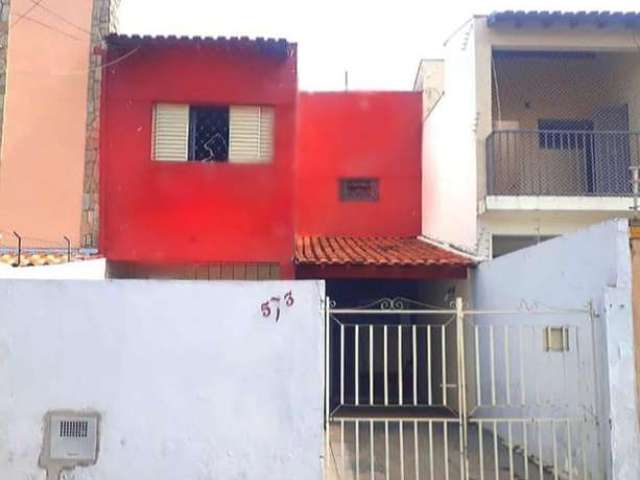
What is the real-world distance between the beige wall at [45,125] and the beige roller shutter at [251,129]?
3.97 metres

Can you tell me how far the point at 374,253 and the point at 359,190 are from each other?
395 centimetres

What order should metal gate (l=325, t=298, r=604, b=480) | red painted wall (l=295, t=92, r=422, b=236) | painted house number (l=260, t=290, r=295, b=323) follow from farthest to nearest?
red painted wall (l=295, t=92, r=422, b=236)
metal gate (l=325, t=298, r=604, b=480)
painted house number (l=260, t=290, r=295, b=323)

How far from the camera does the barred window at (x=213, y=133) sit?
1105 centimetres

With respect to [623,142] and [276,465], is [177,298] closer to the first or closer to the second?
[276,465]

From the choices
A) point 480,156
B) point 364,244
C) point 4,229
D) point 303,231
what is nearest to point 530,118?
point 480,156

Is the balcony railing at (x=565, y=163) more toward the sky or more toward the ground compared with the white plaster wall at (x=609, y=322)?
more toward the sky

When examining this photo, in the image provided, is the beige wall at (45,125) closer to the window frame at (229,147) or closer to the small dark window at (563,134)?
the window frame at (229,147)

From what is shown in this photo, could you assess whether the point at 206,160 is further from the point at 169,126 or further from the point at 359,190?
the point at 359,190

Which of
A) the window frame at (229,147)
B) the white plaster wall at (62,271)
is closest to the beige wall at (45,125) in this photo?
the white plaster wall at (62,271)

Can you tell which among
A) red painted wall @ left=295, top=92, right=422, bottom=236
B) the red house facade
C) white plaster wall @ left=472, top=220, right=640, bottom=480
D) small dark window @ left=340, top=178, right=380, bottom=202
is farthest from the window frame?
white plaster wall @ left=472, top=220, right=640, bottom=480

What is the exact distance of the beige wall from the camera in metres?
12.8

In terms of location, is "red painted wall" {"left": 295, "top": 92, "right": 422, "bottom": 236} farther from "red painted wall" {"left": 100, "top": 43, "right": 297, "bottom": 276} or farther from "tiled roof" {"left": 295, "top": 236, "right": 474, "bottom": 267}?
"red painted wall" {"left": 100, "top": 43, "right": 297, "bottom": 276}

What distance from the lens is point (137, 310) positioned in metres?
6.31

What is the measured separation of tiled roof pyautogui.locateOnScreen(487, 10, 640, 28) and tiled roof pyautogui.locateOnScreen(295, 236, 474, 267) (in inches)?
174
